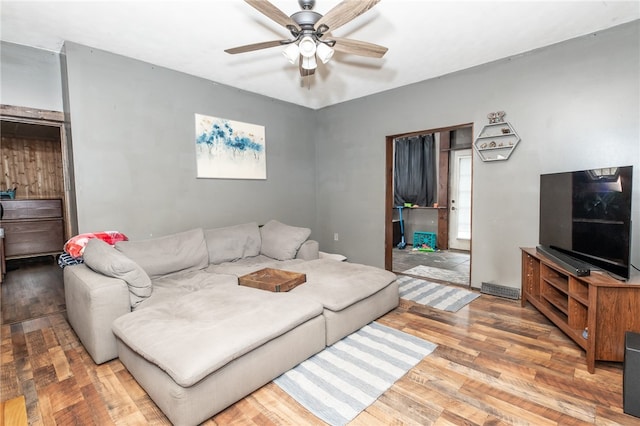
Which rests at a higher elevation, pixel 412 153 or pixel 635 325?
pixel 412 153

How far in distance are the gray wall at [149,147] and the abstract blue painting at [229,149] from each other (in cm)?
9

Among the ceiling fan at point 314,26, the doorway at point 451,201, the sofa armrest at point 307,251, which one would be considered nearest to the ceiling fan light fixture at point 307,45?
the ceiling fan at point 314,26

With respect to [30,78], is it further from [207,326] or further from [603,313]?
[603,313]

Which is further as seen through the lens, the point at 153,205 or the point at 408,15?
the point at 153,205

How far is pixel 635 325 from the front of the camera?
1923mm

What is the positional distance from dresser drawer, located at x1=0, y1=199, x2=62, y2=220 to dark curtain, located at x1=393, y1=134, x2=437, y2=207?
6597mm

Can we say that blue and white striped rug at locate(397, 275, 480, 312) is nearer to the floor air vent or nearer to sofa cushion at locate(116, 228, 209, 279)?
the floor air vent

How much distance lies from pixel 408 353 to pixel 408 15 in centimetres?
265

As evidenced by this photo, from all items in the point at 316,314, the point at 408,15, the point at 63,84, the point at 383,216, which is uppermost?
the point at 408,15

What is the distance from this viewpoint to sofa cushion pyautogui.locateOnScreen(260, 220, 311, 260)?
143 inches

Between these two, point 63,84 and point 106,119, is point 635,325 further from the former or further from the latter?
point 63,84

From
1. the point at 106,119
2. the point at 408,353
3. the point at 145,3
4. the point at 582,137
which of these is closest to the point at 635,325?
the point at 408,353

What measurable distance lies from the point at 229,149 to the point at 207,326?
2.82 meters

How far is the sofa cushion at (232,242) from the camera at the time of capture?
A: 11.2 ft
